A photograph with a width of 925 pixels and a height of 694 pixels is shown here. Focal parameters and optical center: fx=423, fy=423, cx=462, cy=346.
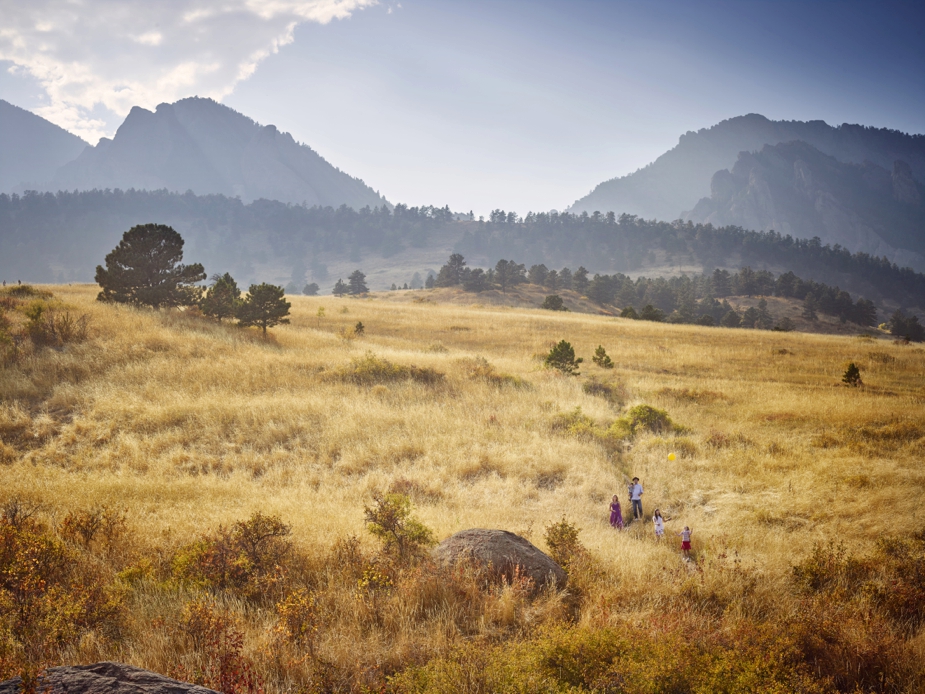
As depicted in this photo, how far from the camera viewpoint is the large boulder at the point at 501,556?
530 cm

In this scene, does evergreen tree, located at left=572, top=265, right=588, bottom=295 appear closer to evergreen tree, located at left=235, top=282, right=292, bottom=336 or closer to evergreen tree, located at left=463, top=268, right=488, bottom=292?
evergreen tree, located at left=463, top=268, right=488, bottom=292

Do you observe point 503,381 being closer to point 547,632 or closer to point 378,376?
point 378,376

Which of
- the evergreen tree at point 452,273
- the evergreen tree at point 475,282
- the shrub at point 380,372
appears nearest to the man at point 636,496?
the shrub at point 380,372

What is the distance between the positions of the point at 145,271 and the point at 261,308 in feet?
21.9

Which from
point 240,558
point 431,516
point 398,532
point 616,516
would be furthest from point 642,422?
point 240,558

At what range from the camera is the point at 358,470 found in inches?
390

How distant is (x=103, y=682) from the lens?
8.31 feet

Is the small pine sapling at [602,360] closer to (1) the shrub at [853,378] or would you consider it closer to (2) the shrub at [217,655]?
(1) the shrub at [853,378]

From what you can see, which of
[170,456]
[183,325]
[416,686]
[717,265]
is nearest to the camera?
[416,686]

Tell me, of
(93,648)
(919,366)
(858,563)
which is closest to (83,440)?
(93,648)

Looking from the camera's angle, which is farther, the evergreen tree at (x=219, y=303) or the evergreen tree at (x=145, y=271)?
the evergreen tree at (x=219, y=303)

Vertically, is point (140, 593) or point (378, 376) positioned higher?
point (378, 376)

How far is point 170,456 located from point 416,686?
8.80 meters

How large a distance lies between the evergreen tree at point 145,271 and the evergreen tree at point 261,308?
130 inches
